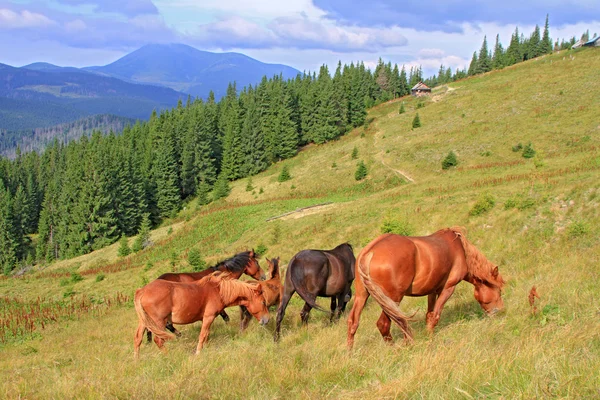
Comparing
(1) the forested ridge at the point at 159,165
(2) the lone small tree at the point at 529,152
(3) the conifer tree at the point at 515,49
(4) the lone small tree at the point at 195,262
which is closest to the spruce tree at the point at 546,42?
(3) the conifer tree at the point at 515,49

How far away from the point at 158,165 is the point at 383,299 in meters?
67.4

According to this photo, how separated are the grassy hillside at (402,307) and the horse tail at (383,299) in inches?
15.5

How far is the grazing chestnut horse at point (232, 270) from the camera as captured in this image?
10055 mm

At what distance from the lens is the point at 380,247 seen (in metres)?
6.12

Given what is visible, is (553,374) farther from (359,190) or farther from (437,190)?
(359,190)

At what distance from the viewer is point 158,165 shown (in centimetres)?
6775

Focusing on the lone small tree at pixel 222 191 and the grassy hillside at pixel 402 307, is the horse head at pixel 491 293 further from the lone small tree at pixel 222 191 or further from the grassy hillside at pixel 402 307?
the lone small tree at pixel 222 191

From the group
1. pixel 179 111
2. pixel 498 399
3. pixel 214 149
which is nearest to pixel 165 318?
pixel 498 399

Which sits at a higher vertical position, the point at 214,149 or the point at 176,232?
the point at 214,149

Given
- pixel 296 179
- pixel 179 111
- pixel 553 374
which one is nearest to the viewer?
pixel 553 374

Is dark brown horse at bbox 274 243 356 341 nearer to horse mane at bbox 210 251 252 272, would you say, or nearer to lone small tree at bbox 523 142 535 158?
horse mane at bbox 210 251 252 272

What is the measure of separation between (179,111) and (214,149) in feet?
63.7

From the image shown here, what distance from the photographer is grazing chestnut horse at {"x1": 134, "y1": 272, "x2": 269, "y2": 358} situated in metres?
7.64

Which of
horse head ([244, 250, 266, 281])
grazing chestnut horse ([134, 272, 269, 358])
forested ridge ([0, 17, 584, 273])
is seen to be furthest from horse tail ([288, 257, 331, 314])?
forested ridge ([0, 17, 584, 273])
